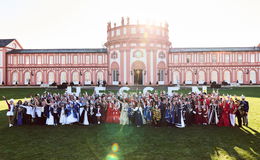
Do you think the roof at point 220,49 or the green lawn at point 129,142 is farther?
the roof at point 220,49

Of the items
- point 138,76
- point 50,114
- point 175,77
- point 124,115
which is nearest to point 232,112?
point 124,115

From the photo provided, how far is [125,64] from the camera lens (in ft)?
126

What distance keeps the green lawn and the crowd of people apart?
0.67m

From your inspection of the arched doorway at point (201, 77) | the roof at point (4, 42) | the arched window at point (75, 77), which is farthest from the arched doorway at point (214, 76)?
the roof at point (4, 42)

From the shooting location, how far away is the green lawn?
6598mm

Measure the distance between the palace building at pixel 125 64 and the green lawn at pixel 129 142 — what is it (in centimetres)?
2853

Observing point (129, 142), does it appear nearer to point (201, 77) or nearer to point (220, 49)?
point (201, 77)

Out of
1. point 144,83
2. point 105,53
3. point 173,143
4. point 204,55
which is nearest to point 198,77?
point 204,55

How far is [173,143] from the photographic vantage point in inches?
305

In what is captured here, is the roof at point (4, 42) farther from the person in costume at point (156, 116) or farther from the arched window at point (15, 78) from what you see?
the person in costume at point (156, 116)

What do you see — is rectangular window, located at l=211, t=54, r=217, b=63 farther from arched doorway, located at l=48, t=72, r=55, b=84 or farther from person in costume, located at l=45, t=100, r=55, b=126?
person in costume, located at l=45, t=100, r=55, b=126

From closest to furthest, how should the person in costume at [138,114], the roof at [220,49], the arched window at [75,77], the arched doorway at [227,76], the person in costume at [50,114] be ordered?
the person in costume at [138,114], the person in costume at [50,114], the arched doorway at [227,76], the roof at [220,49], the arched window at [75,77]

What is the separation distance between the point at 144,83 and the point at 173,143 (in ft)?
100

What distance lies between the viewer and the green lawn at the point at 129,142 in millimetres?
6598
